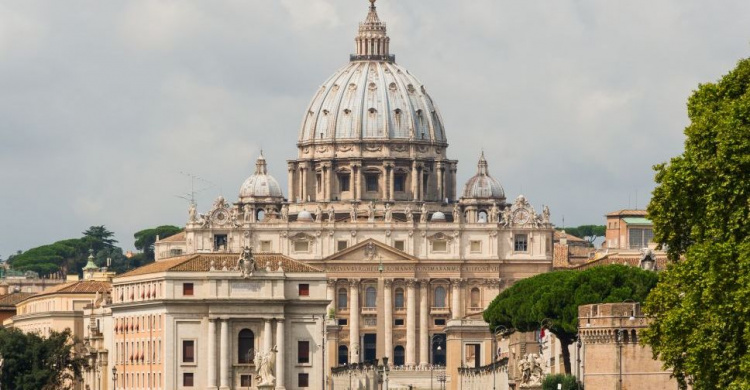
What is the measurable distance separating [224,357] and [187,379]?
1887mm

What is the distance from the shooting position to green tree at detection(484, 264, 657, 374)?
426 feet

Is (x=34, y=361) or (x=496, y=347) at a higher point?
(x=496, y=347)

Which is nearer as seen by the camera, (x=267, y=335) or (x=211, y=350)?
(x=267, y=335)

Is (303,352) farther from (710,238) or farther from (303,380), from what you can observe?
(710,238)

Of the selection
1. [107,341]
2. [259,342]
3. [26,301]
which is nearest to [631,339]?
[259,342]

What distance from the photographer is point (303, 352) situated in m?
142

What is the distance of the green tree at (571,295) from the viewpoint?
130m

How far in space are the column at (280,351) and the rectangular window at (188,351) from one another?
153 inches

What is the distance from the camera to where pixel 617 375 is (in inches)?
4149

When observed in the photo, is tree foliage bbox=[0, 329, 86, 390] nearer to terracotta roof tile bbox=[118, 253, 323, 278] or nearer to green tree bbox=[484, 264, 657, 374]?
terracotta roof tile bbox=[118, 253, 323, 278]

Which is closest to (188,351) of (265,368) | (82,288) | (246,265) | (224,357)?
(224,357)

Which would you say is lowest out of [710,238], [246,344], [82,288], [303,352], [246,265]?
[303,352]

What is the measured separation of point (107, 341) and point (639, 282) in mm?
34534

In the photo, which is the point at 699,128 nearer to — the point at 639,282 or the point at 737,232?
the point at 737,232
